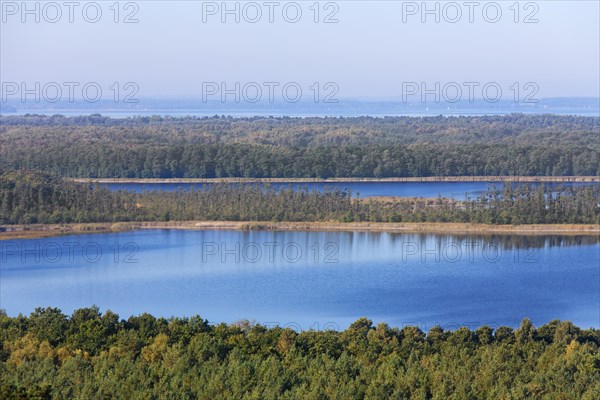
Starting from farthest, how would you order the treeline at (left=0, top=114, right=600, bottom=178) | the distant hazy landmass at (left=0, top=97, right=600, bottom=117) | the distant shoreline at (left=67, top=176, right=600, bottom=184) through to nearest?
the distant hazy landmass at (left=0, top=97, right=600, bottom=117), the treeline at (left=0, top=114, right=600, bottom=178), the distant shoreline at (left=67, top=176, right=600, bottom=184)

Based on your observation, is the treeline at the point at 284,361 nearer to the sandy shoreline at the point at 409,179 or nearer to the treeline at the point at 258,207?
the treeline at the point at 258,207

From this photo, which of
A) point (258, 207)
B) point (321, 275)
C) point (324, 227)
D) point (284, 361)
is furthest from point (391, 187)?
point (284, 361)

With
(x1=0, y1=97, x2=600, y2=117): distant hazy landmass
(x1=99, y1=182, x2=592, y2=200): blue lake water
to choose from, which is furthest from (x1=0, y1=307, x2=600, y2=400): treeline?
(x1=0, y1=97, x2=600, y2=117): distant hazy landmass

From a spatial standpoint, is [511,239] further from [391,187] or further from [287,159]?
[287,159]

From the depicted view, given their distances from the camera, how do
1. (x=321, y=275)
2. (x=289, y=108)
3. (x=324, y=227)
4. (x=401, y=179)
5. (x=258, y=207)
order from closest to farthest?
(x=321, y=275) < (x=324, y=227) < (x=258, y=207) < (x=401, y=179) < (x=289, y=108)

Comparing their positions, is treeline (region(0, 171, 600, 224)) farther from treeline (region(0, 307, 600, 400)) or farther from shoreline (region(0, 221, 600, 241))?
treeline (region(0, 307, 600, 400))

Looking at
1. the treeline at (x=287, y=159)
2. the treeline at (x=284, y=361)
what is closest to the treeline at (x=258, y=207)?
the treeline at (x=287, y=159)

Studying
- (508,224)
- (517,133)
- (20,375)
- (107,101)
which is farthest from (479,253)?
(107,101)
